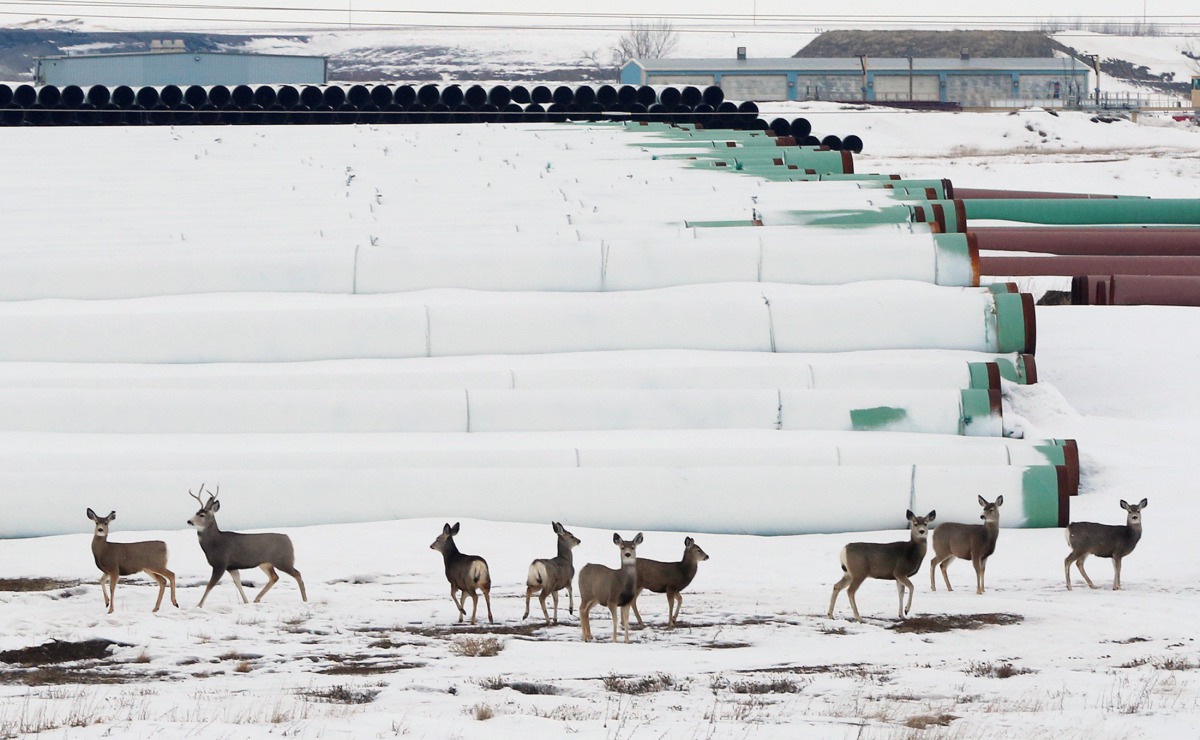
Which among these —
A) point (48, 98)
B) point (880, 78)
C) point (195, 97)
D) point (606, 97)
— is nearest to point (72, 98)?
point (48, 98)

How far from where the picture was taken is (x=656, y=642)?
10188 mm

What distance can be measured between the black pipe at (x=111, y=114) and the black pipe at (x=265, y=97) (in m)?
3.33

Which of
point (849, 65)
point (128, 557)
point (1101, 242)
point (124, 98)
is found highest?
point (849, 65)

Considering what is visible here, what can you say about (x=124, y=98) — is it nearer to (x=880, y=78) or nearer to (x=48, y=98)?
(x=48, y=98)

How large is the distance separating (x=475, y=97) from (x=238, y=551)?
27.9m

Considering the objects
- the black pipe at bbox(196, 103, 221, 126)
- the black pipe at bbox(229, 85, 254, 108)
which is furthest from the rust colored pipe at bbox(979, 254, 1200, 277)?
the black pipe at bbox(196, 103, 221, 126)

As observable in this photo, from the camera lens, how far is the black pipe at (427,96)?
37219mm

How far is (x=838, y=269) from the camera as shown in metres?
19.2

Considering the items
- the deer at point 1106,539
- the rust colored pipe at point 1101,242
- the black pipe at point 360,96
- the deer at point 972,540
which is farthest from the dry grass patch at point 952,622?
the black pipe at point 360,96

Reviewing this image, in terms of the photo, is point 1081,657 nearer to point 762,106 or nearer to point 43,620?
point 43,620

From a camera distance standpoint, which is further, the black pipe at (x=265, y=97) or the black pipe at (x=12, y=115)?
the black pipe at (x=265, y=97)

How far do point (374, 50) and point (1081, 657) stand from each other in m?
197

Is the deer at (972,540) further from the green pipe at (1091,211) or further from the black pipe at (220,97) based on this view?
the black pipe at (220,97)

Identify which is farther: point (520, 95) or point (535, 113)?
point (520, 95)
